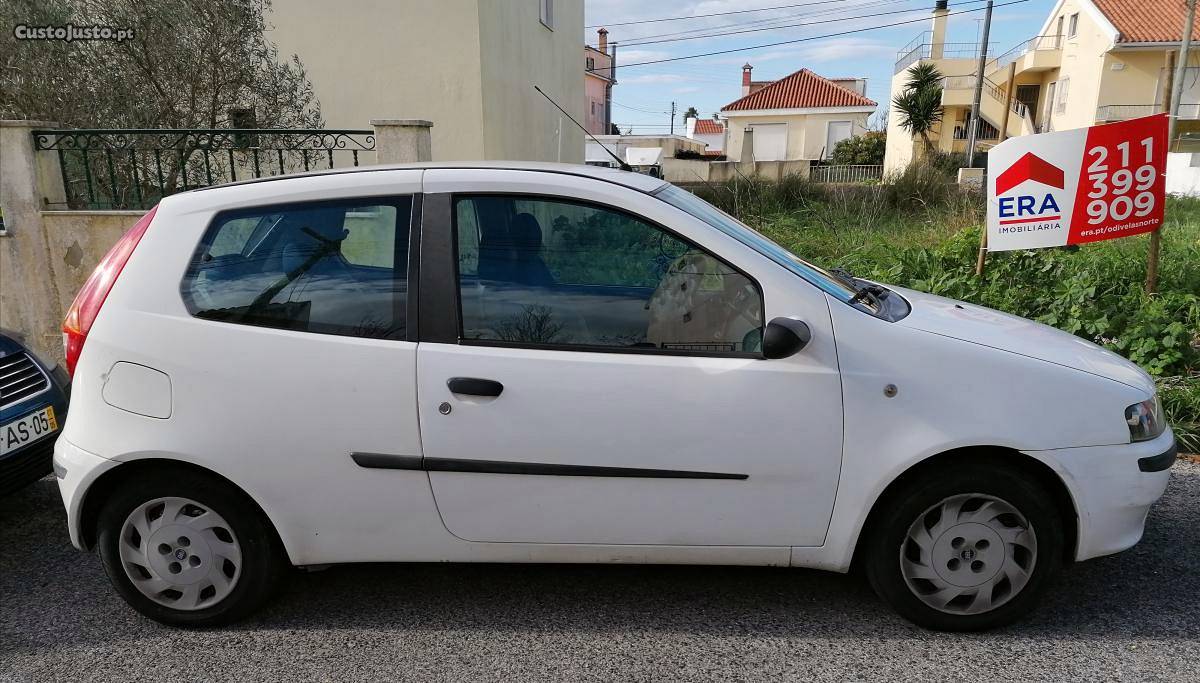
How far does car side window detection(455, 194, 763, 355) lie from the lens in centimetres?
264

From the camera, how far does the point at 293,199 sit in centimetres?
280

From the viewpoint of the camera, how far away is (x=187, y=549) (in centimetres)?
284

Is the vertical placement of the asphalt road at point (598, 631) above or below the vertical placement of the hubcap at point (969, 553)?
below

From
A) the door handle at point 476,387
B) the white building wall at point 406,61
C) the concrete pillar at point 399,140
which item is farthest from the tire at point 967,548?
the white building wall at point 406,61

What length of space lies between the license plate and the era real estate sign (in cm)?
593

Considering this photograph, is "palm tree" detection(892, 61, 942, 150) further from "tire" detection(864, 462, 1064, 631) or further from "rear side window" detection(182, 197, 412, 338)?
"rear side window" detection(182, 197, 412, 338)

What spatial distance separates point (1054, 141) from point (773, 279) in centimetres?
390

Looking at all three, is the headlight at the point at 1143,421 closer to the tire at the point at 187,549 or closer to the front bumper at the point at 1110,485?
the front bumper at the point at 1110,485

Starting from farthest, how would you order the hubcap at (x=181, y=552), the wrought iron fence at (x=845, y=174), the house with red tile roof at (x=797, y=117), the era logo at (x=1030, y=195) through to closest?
the house with red tile roof at (x=797, y=117)
the wrought iron fence at (x=845, y=174)
the era logo at (x=1030, y=195)
the hubcap at (x=181, y=552)

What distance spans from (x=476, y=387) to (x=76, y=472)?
4.98 ft

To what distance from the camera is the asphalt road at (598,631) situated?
2.63 metres

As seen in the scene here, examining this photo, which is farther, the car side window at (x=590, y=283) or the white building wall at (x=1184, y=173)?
the white building wall at (x=1184, y=173)

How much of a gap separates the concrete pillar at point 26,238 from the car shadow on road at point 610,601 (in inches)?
182

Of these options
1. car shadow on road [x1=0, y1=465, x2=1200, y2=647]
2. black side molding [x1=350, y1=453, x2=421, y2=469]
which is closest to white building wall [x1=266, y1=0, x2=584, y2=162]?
car shadow on road [x1=0, y1=465, x2=1200, y2=647]
